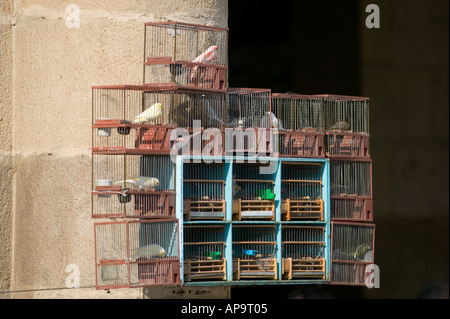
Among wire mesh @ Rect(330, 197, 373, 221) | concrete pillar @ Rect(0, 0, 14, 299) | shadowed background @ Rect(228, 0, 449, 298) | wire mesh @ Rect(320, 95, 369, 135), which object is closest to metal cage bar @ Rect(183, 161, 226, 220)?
wire mesh @ Rect(330, 197, 373, 221)

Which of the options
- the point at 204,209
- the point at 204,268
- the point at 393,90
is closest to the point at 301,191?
the point at 204,209

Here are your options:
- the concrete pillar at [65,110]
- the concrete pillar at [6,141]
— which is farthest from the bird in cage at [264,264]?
the concrete pillar at [6,141]

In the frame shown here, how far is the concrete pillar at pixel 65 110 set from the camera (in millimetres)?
8695

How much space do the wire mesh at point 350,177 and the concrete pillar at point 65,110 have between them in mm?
1623

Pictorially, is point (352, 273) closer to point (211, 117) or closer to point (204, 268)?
point (204, 268)

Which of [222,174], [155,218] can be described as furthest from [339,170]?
[155,218]

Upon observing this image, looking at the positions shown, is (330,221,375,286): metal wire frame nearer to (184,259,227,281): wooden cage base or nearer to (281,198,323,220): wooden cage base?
(281,198,323,220): wooden cage base

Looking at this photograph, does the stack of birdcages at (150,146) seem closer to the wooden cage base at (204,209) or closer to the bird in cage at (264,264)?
the wooden cage base at (204,209)

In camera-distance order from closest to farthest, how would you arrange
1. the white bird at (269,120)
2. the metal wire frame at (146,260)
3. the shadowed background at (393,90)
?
the metal wire frame at (146,260) < the white bird at (269,120) < the shadowed background at (393,90)

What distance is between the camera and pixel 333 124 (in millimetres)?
8609

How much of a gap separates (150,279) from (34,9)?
8.18ft

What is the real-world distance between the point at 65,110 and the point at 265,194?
69.2 inches

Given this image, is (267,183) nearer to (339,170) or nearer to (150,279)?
(339,170)

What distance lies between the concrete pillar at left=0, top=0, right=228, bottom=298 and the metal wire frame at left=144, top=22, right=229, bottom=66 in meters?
0.17
